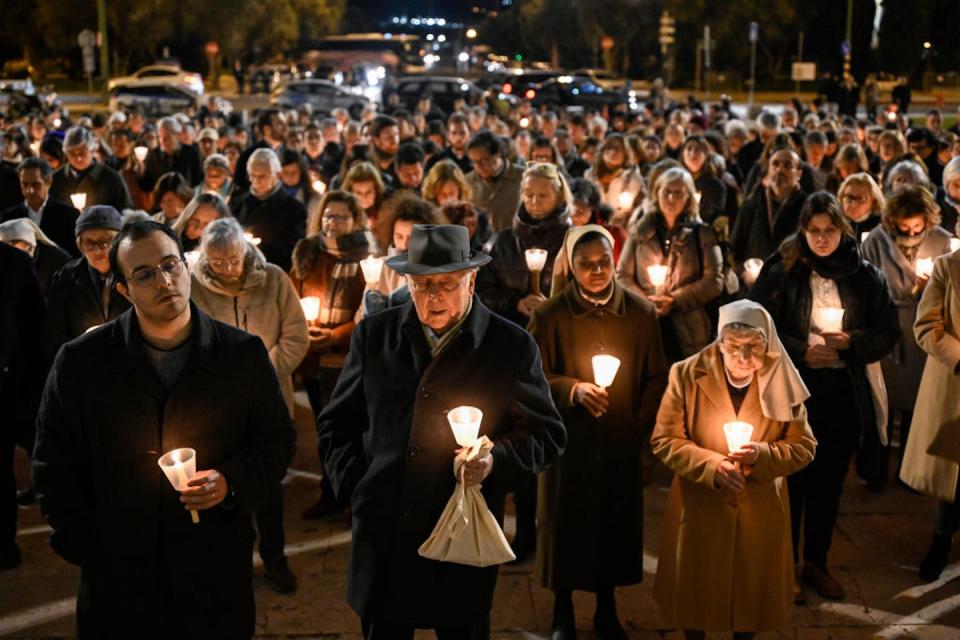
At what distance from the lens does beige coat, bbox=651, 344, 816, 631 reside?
486 cm

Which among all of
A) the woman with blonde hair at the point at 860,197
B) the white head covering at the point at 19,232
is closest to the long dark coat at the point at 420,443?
the white head covering at the point at 19,232

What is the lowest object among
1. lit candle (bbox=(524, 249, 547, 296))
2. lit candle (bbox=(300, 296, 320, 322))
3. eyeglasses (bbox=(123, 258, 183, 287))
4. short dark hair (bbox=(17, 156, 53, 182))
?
lit candle (bbox=(300, 296, 320, 322))

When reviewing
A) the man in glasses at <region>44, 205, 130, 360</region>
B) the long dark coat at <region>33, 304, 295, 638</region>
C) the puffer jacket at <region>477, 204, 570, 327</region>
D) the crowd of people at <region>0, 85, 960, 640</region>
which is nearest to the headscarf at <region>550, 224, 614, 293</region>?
the crowd of people at <region>0, 85, 960, 640</region>

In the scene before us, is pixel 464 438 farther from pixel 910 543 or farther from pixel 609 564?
pixel 910 543

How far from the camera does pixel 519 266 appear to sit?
690 centimetres

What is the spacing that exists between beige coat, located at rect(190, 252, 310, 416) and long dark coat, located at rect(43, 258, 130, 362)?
494 mm

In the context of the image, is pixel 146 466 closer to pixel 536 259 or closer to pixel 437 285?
pixel 437 285

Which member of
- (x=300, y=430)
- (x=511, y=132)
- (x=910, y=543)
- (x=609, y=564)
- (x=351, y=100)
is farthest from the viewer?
(x=351, y=100)

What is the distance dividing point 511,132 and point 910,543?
12.4 m

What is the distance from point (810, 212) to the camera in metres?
5.81

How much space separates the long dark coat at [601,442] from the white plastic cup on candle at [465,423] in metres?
1.62

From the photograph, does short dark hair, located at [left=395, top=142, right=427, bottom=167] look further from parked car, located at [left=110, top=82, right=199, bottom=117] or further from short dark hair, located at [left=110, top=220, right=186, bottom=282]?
parked car, located at [left=110, top=82, right=199, bottom=117]

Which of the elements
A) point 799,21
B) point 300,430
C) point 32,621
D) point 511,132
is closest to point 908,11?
point 799,21

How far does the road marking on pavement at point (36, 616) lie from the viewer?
17.7 feet
